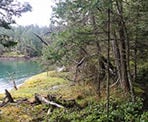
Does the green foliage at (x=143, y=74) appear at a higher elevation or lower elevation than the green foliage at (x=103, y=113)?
higher

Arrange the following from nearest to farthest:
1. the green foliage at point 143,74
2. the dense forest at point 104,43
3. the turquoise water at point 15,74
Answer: the dense forest at point 104,43, the green foliage at point 143,74, the turquoise water at point 15,74

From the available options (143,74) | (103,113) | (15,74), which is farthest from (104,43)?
(15,74)

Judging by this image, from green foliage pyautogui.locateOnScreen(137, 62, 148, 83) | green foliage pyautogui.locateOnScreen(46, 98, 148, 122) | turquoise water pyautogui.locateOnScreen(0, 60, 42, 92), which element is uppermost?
green foliage pyautogui.locateOnScreen(137, 62, 148, 83)

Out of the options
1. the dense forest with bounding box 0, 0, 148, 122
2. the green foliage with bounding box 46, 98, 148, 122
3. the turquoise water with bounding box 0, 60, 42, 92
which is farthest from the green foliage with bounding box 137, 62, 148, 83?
the turquoise water with bounding box 0, 60, 42, 92

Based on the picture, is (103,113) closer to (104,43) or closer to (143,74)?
(104,43)

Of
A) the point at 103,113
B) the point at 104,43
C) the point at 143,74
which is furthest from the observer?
the point at 143,74

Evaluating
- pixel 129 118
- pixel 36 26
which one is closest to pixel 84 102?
pixel 129 118

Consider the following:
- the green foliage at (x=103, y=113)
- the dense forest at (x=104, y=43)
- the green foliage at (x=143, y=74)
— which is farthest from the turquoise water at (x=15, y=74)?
the green foliage at (x=103, y=113)

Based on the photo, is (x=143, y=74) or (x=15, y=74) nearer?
(x=143, y=74)

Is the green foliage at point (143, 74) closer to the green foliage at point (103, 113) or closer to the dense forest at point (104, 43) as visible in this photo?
the dense forest at point (104, 43)

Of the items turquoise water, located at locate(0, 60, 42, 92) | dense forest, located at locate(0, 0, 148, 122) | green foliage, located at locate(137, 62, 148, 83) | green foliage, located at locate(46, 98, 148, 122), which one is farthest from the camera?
turquoise water, located at locate(0, 60, 42, 92)

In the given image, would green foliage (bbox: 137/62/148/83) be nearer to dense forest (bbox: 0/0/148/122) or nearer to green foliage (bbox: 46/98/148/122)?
dense forest (bbox: 0/0/148/122)

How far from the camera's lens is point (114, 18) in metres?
12.5

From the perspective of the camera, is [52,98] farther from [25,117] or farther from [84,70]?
[84,70]
